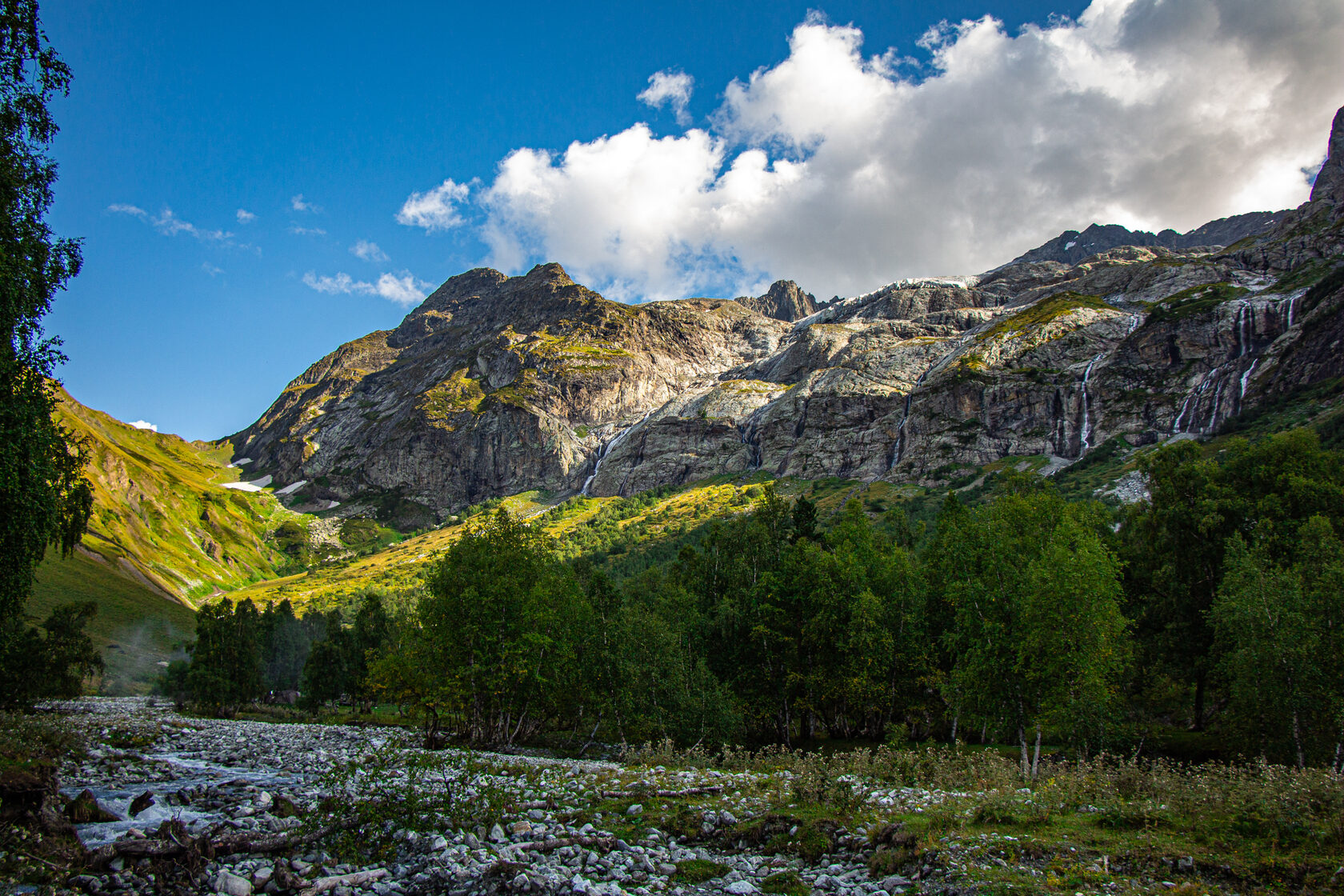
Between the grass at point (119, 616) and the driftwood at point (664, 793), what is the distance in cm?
12230

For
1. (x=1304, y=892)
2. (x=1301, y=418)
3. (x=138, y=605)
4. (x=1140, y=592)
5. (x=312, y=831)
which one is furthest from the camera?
(x=138, y=605)

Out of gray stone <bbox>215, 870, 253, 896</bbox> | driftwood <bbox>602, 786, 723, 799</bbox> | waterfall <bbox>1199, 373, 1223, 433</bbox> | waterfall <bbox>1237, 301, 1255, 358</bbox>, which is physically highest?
waterfall <bbox>1237, 301, 1255, 358</bbox>

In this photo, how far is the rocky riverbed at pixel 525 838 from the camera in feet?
35.1

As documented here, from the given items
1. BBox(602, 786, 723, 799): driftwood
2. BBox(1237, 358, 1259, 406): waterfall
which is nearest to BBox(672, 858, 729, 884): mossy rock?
BBox(602, 786, 723, 799): driftwood

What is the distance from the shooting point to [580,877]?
38.8 feet

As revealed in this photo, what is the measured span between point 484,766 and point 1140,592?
5408 cm

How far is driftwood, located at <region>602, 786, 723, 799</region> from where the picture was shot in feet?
61.1

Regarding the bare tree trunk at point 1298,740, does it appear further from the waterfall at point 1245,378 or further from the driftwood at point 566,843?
the waterfall at point 1245,378

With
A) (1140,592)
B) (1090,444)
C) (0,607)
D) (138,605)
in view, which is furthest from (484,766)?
(1090,444)

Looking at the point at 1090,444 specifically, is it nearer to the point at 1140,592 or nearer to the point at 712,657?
the point at 1140,592

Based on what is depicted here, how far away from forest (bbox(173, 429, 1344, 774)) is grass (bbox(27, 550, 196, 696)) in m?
106

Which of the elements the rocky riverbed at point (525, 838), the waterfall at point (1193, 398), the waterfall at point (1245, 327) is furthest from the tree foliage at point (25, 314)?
the waterfall at point (1245, 327)

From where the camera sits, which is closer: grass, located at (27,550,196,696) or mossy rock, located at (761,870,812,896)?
mossy rock, located at (761,870,812,896)

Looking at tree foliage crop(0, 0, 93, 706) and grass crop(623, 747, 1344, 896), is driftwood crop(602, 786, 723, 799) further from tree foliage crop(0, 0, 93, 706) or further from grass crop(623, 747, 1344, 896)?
tree foliage crop(0, 0, 93, 706)
